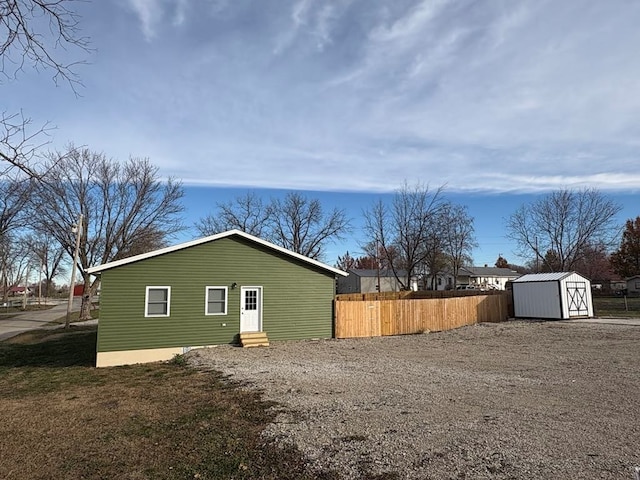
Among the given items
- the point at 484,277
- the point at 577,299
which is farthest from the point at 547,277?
→ the point at 484,277

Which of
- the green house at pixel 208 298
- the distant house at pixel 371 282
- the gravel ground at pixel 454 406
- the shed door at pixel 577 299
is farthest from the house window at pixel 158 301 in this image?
the distant house at pixel 371 282

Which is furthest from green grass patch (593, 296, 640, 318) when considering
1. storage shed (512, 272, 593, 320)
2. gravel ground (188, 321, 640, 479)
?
gravel ground (188, 321, 640, 479)

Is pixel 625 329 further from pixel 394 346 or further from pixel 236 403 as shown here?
pixel 236 403

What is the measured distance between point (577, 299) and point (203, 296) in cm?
2052

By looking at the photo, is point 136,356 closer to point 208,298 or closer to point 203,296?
point 203,296

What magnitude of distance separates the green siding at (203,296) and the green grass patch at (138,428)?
195cm

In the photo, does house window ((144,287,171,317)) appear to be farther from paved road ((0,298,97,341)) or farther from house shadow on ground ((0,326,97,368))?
paved road ((0,298,97,341))

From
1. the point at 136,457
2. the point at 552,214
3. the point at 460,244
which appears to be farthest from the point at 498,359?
the point at 460,244

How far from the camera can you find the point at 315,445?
201 inches

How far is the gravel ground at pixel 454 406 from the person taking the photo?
14.6 ft

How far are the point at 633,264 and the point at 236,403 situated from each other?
61.4 m

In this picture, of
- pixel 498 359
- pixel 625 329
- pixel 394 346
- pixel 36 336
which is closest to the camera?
pixel 498 359

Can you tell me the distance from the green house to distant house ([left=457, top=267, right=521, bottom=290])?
49540 mm

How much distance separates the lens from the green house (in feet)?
40.3
